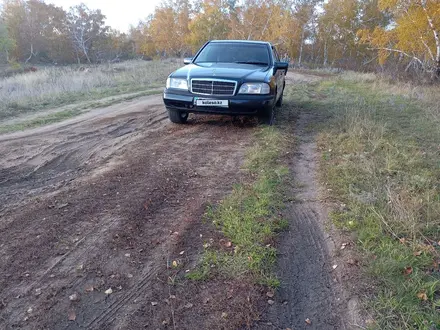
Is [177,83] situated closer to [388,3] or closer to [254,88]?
[254,88]

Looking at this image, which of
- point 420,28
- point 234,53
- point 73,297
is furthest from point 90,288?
point 420,28

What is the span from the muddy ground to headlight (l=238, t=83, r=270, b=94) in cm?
123

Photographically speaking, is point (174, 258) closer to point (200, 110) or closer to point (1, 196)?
point (1, 196)

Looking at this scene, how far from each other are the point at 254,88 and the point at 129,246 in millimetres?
3972

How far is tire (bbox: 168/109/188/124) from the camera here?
677 cm

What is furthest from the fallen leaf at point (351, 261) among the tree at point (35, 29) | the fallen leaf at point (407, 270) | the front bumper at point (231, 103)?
the tree at point (35, 29)

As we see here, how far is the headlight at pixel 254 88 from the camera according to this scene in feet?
19.6

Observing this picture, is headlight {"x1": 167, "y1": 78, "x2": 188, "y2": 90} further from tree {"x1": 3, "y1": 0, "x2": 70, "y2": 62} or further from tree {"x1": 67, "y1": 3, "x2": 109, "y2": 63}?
tree {"x1": 3, "y1": 0, "x2": 70, "y2": 62}

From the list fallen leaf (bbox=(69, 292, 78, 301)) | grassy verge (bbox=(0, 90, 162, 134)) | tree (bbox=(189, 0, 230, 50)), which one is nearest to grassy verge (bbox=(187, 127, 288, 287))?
fallen leaf (bbox=(69, 292, 78, 301))

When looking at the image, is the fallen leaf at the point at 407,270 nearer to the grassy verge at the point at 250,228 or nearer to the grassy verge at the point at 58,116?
the grassy verge at the point at 250,228

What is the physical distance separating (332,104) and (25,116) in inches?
315

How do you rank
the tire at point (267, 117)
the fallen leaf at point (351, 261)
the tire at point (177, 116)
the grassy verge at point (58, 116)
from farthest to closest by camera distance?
the grassy verge at point (58, 116) → the tire at point (177, 116) → the tire at point (267, 117) → the fallen leaf at point (351, 261)

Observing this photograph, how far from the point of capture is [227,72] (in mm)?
6164

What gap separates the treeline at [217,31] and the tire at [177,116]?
15224 mm
